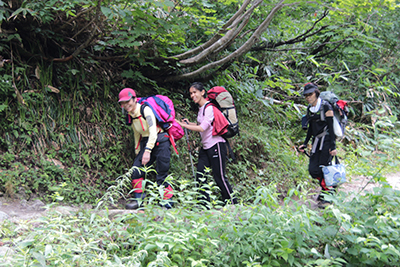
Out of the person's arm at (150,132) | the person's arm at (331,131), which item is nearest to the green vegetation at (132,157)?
the person's arm at (331,131)

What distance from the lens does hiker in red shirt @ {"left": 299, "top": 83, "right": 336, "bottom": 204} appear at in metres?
5.25

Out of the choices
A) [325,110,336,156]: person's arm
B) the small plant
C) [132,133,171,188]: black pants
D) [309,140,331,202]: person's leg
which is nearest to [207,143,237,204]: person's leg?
[132,133,171,188]: black pants

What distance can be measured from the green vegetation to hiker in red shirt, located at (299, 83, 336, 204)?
60 centimetres

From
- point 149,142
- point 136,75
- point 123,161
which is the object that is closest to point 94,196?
point 123,161

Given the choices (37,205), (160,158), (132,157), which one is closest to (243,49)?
(160,158)

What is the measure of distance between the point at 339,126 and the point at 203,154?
2.44 m

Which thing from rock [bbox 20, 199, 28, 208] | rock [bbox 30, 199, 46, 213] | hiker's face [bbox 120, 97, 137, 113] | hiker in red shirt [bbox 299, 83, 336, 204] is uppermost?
hiker's face [bbox 120, 97, 137, 113]

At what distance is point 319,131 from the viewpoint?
546 cm

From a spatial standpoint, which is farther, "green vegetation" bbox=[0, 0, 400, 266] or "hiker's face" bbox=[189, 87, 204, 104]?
"hiker's face" bbox=[189, 87, 204, 104]

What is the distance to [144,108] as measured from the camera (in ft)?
16.5

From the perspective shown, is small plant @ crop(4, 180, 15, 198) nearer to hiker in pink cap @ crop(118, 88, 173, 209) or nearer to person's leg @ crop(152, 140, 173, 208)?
hiker in pink cap @ crop(118, 88, 173, 209)

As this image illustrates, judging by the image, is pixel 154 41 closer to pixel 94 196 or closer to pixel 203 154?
pixel 203 154

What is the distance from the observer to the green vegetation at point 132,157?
2.76 metres

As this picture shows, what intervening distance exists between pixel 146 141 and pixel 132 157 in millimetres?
1219
